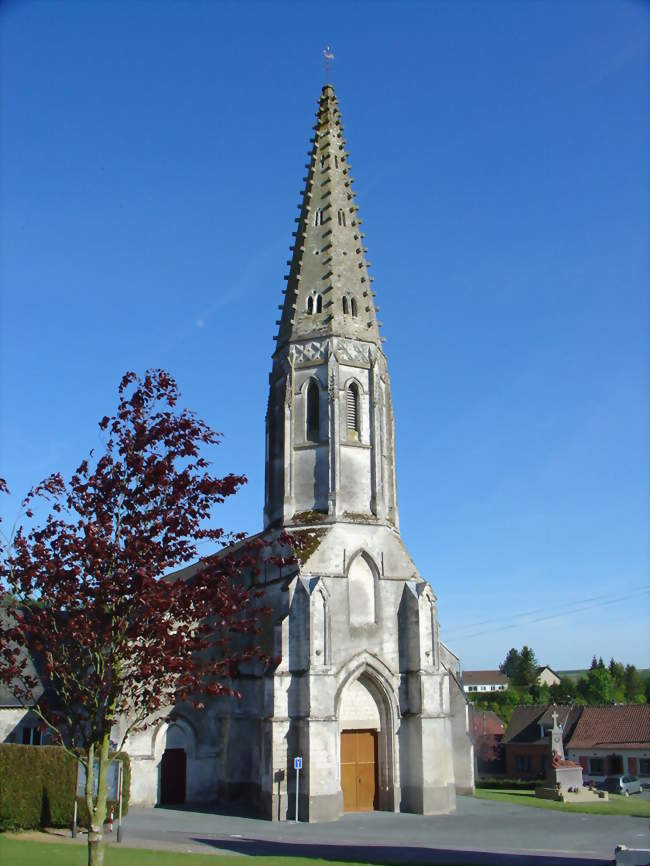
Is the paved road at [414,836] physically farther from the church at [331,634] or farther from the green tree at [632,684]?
the green tree at [632,684]

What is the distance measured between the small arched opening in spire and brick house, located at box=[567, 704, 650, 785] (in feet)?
148

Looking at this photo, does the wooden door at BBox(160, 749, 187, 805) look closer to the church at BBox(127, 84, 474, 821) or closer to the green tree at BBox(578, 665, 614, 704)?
the church at BBox(127, 84, 474, 821)

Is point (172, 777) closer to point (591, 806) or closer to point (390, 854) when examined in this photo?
point (390, 854)

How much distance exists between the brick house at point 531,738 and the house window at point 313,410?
145 ft

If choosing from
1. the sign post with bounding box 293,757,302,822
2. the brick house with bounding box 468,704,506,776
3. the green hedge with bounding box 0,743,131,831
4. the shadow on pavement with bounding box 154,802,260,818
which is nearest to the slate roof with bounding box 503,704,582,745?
the brick house with bounding box 468,704,506,776

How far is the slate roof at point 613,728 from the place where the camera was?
64.3 metres

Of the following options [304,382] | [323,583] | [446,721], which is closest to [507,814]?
[446,721]

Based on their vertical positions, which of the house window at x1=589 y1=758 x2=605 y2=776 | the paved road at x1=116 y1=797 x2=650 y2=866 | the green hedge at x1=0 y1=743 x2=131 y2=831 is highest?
the green hedge at x1=0 y1=743 x2=131 y2=831

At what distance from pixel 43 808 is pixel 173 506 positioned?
14.6 metres

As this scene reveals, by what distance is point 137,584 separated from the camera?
1421 cm

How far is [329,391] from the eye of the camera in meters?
32.9

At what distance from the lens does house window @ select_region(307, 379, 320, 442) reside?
109 feet

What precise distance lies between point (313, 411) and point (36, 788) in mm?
16907

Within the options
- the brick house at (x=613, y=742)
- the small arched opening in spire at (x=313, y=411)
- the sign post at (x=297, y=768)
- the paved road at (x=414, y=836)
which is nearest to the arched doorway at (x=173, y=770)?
the paved road at (x=414, y=836)
